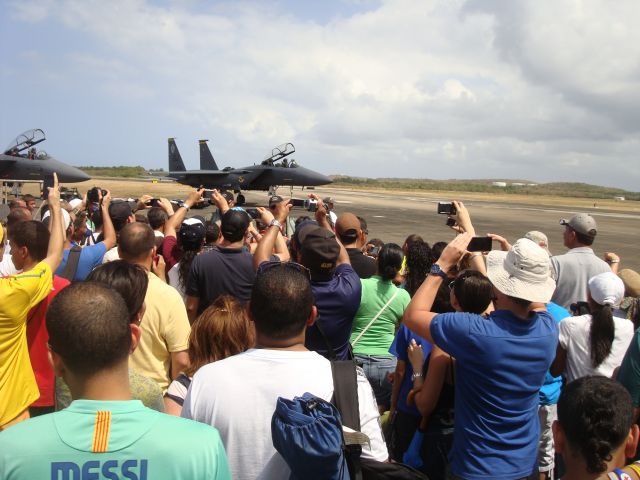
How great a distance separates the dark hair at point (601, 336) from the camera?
10.4 feet

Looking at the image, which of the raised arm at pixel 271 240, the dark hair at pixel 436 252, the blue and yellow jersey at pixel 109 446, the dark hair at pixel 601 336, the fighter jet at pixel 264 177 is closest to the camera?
the blue and yellow jersey at pixel 109 446

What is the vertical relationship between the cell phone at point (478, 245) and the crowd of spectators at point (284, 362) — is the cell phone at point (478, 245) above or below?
above

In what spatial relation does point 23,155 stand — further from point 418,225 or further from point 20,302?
point 20,302

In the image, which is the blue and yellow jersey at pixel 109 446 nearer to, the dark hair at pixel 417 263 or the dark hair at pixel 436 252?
the dark hair at pixel 417 263

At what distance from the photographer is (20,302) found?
247cm

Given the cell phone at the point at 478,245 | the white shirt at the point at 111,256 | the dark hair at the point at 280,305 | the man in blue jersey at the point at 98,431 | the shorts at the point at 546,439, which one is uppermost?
the cell phone at the point at 478,245

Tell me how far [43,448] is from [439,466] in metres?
2.27

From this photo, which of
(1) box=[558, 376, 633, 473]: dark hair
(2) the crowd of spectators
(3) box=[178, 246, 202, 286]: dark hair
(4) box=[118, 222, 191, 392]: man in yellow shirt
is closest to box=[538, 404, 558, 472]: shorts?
(2) the crowd of spectators

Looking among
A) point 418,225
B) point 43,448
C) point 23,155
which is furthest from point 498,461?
point 23,155

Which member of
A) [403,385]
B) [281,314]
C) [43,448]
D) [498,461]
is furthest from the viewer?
[403,385]

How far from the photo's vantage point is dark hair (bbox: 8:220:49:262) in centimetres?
314

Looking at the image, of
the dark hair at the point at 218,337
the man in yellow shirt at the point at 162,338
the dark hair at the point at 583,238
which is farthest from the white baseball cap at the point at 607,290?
the man in yellow shirt at the point at 162,338

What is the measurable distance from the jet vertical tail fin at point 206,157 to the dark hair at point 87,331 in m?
40.0

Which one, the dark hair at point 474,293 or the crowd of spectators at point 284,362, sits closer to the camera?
the crowd of spectators at point 284,362
